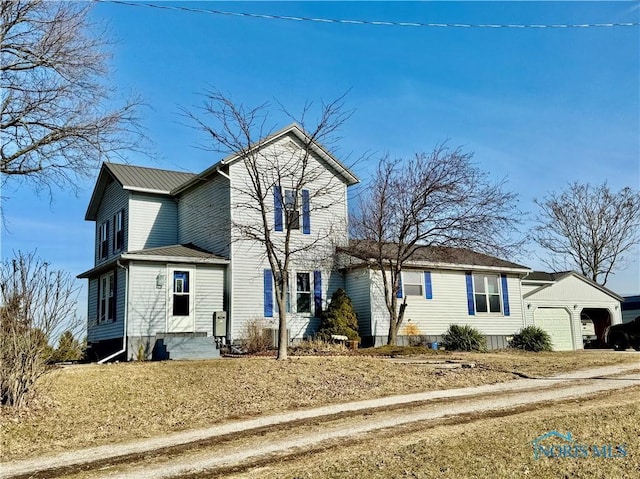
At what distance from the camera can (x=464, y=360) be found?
16.7 metres

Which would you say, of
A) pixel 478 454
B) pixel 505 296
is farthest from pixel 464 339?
pixel 478 454

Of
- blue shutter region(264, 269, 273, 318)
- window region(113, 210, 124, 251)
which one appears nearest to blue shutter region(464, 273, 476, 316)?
blue shutter region(264, 269, 273, 318)

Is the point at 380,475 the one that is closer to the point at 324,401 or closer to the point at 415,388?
the point at 324,401

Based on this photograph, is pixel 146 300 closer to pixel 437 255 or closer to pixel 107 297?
pixel 107 297

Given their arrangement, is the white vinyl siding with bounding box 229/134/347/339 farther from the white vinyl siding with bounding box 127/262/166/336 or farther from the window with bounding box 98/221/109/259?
the window with bounding box 98/221/109/259

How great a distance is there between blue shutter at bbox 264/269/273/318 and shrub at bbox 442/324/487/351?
699 cm

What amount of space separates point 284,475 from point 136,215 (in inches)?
706

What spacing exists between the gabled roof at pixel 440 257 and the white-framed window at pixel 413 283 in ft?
1.40

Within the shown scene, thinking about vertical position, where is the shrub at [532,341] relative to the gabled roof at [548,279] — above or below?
below

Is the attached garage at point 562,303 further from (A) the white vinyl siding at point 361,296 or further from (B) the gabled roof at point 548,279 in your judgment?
(A) the white vinyl siding at point 361,296

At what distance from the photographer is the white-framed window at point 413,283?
2208 cm

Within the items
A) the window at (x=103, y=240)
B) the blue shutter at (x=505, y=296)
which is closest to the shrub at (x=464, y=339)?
the blue shutter at (x=505, y=296)

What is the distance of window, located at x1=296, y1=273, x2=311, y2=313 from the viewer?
20984 millimetres

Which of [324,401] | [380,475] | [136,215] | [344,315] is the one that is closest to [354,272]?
[344,315]
